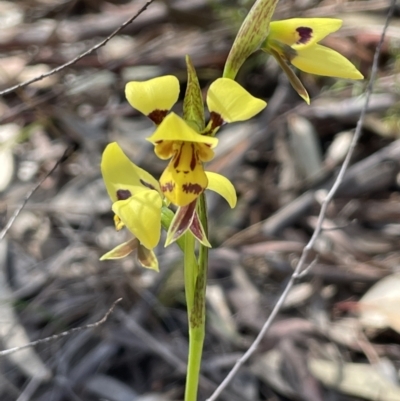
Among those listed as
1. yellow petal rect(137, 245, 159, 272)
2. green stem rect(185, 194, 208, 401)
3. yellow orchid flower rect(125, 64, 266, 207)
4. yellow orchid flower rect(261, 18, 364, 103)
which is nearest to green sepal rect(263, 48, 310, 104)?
yellow orchid flower rect(261, 18, 364, 103)

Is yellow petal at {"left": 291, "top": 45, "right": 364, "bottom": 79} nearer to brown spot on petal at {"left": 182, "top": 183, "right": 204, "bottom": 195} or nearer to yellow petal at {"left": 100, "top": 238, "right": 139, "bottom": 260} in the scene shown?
brown spot on petal at {"left": 182, "top": 183, "right": 204, "bottom": 195}

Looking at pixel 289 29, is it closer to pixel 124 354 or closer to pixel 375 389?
pixel 375 389

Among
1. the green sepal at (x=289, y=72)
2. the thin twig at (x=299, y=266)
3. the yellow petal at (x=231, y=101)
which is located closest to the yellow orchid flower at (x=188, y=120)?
the yellow petal at (x=231, y=101)

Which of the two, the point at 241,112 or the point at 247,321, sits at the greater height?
the point at 241,112

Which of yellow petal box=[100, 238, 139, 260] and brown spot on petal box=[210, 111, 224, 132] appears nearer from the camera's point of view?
brown spot on petal box=[210, 111, 224, 132]

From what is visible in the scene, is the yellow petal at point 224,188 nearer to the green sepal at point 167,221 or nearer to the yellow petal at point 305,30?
the green sepal at point 167,221

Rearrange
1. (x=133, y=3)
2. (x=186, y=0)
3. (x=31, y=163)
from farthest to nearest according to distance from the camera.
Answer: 1. (x=133, y=3)
2. (x=186, y=0)
3. (x=31, y=163)

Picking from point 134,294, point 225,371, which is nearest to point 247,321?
point 225,371
